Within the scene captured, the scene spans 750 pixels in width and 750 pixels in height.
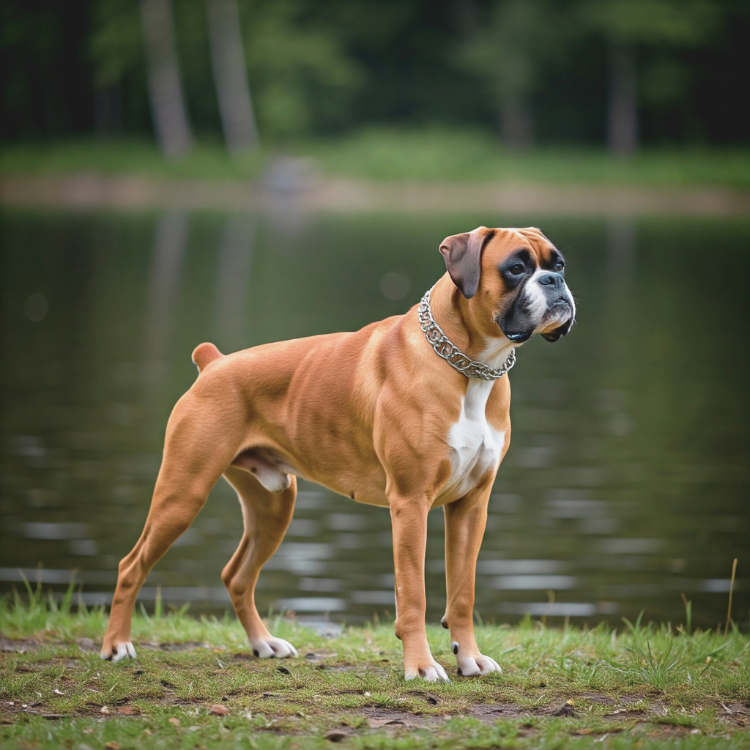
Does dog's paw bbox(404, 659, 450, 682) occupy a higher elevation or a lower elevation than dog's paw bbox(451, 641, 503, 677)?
higher

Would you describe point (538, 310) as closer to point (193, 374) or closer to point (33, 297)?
point (193, 374)

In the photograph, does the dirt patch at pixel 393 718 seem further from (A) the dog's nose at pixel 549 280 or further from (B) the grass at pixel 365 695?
(A) the dog's nose at pixel 549 280

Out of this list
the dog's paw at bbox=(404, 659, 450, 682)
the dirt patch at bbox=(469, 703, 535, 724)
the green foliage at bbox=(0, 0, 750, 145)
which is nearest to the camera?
the dirt patch at bbox=(469, 703, 535, 724)

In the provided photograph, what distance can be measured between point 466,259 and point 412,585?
139 cm

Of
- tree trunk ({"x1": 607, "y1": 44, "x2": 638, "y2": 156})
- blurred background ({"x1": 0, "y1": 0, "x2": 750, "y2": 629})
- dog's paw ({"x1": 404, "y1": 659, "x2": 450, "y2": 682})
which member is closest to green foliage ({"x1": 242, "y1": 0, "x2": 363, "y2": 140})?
blurred background ({"x1": 0, "y1": 0, "x2": 750, "y2": 629})

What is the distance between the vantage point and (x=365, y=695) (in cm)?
424

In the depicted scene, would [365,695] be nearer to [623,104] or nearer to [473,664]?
[473,664]

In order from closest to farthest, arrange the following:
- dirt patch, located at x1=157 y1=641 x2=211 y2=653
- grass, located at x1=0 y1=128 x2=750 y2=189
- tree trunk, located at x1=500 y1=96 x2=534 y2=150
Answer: dirt patch, located at x1=157 y1=641 x2=211 y2=653
grass, located at x1=0 y1=128 x2=750 y2=189
tree trunk, located at x1=500 y1=96 x2=534 y2=150

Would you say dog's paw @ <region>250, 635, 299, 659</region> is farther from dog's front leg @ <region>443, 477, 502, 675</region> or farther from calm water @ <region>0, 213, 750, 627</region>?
calm water @ <region>0, 213, 750, 627</region>

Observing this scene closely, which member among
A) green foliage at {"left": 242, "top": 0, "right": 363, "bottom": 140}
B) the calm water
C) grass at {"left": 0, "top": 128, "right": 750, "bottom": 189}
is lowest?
the calm water

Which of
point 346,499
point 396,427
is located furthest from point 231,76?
point 396,427

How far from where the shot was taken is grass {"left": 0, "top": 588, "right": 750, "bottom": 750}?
373 cm

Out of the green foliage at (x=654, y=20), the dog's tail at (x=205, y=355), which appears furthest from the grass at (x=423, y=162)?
the dog's tail at (x=205, y=355)

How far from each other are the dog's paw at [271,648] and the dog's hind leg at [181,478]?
0.61 metres
